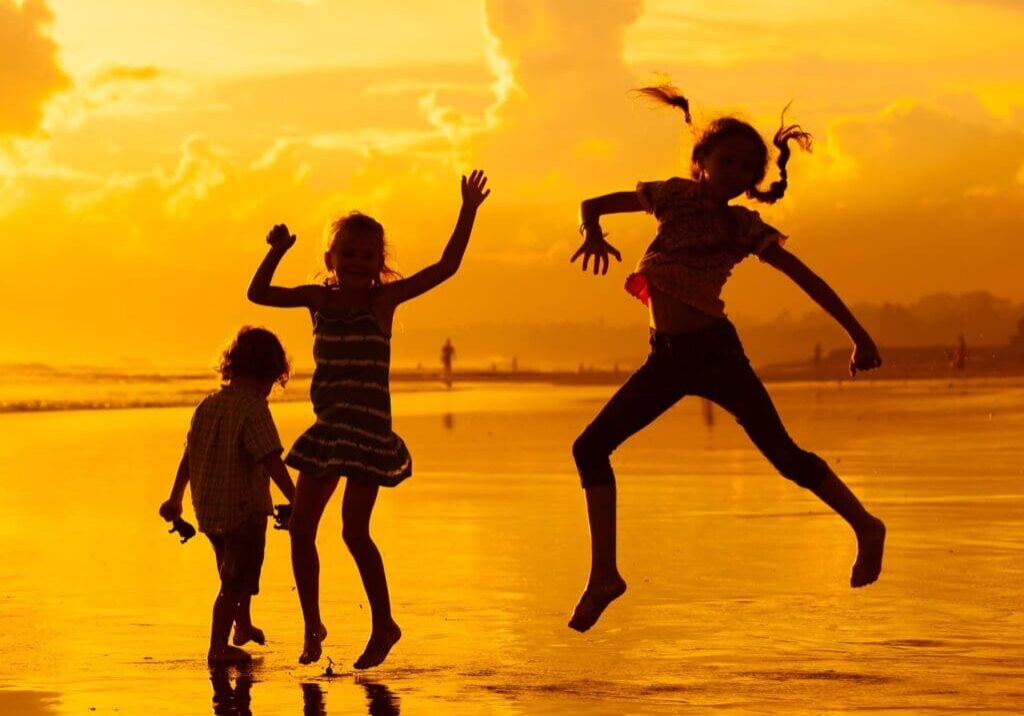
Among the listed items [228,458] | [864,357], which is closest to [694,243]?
[864,357]

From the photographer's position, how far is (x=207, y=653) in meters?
7.95

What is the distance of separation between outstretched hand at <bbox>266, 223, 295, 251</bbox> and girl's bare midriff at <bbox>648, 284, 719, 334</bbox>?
1.49 m

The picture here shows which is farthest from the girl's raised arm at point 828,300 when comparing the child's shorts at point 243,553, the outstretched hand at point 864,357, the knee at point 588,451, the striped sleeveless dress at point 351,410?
the child's shorts at point 243,553

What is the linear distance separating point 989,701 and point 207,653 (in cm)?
318

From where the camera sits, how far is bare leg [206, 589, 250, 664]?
7715mm

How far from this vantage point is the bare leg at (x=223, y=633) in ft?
25.3

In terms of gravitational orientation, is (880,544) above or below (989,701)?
above

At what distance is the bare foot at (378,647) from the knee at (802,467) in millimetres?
1653

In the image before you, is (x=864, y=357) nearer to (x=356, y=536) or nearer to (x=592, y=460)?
(x=592, y=460)

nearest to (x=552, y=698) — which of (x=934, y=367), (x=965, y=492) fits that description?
(x=965, y=492)

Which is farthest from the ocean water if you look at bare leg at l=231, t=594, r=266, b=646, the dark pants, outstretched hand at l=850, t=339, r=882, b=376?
outstretched hand at l=850, t=339, r=882, b=376

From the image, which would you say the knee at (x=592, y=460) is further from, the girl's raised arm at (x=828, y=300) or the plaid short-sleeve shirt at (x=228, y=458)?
the plaid short-sleeve shirt at (x=228, y=458)

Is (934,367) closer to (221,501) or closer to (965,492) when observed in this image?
(965,492)

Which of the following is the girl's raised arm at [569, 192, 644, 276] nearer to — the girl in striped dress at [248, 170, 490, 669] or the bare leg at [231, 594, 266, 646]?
the girl in striped dress at [248, 170, 490, 669]
